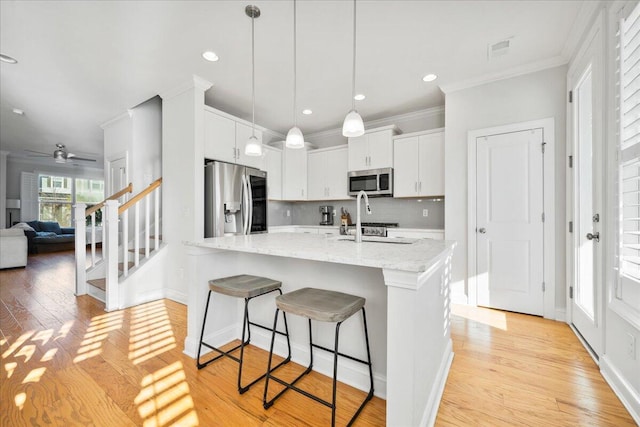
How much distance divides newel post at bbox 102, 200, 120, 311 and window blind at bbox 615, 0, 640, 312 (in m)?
4.26

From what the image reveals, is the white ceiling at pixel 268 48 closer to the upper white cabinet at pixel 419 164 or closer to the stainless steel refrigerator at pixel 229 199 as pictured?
the upper white cabinet at pixel 419 164

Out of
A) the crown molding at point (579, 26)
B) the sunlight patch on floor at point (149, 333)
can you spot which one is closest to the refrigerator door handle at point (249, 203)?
the sunlight patch on floor at point (149, 333)

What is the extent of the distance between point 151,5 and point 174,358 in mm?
2664

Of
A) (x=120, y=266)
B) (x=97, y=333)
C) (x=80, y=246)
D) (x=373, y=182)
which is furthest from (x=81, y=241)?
(x=373, y=182)

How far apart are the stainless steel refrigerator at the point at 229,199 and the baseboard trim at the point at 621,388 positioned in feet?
11.3

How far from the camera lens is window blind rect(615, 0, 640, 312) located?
1.52 metres

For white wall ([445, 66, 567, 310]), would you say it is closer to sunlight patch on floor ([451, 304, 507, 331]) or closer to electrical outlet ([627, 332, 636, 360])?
sunlight patch on floor ([451, 304, 507, 331])

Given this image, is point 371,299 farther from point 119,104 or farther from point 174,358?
point 119,104

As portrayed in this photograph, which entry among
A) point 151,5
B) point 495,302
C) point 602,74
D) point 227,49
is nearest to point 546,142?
point 602,74

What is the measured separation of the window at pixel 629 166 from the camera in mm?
1518

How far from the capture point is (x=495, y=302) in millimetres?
3100

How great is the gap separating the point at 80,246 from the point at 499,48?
16.9 ft

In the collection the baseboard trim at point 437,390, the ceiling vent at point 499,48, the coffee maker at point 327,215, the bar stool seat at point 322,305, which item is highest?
the ceiling vent at point 499,48

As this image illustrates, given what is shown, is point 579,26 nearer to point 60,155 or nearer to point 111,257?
point 111,257
